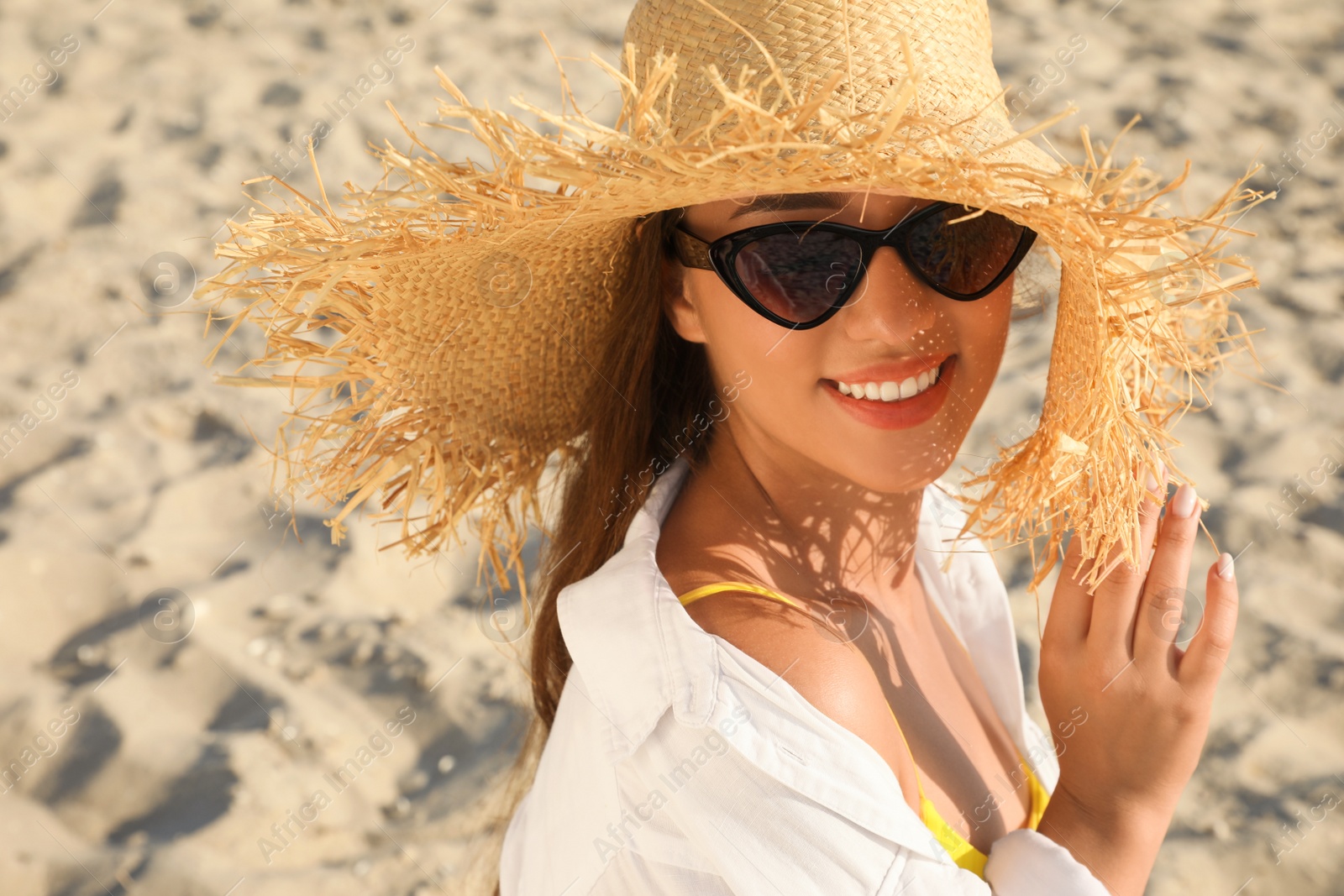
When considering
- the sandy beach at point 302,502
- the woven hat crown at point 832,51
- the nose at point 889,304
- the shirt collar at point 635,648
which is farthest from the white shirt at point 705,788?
the sandy beach at point 302,502

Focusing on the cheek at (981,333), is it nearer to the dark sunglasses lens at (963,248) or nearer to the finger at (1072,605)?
the dark sunglasses lens at (963,248)

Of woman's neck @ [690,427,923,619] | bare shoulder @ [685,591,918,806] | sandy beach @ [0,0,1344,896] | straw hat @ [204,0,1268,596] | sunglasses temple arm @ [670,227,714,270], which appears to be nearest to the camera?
straw hat @ [204,0,1268,596]

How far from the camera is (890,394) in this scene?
47.5 inches

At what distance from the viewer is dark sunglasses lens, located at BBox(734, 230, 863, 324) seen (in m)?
1.13

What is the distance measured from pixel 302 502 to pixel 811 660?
227 centimetres

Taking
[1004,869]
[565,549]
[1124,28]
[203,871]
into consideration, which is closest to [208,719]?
[203,871]

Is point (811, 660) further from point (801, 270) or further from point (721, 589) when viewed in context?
point (801, 270)

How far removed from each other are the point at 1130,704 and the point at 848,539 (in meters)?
0.40

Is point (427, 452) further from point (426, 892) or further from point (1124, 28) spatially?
point (1124, 28)

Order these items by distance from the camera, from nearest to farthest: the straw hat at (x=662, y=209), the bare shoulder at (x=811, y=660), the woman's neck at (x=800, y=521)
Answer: the straw hat at (x=662, y=209), the bare shoulder at (x=811, y=660), the woman's neck at (x=800, y=521)

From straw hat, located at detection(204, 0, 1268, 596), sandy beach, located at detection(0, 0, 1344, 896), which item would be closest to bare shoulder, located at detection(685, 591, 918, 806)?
straw hat, located at detection(204, 0, 1268, 596)

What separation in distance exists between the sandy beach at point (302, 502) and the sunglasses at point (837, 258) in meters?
1.26

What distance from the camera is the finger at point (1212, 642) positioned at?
1.28 m

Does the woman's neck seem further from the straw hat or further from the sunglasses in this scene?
the sunglasses
